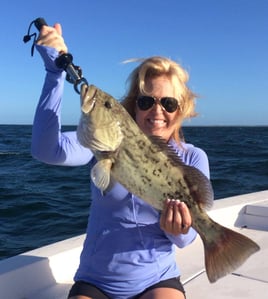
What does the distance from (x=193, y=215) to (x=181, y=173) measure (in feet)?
0.90

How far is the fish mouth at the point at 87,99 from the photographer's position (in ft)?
8.45

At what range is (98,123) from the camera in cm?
261

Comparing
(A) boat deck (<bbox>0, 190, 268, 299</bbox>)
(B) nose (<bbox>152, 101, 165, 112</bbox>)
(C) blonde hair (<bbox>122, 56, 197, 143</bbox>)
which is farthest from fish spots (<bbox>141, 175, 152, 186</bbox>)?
(A) boat deck (<bbox>0, 190, 268, 299</bbox>)

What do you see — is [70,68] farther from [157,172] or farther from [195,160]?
[195,160]

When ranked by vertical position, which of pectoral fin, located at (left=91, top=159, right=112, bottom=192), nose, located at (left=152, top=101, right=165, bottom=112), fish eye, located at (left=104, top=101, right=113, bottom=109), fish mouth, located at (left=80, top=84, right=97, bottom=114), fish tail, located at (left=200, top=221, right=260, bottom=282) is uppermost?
fish mouth, located at (left=80, top=84, right=97, bottom=114)

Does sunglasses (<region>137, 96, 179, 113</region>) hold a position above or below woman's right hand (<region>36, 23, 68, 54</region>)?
below

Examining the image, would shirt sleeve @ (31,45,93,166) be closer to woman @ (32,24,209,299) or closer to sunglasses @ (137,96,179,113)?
woman @ (32,24,209,299)

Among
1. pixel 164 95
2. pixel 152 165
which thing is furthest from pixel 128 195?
pixel 164 95

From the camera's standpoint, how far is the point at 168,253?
10.3 feet

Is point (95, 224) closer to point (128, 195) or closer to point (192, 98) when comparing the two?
point (128, 195)

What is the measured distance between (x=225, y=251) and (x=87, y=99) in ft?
4.10

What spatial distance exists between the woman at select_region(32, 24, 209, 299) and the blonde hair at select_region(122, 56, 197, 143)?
89 millimetres

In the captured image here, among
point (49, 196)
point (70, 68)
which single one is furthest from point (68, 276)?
point (49, 196)

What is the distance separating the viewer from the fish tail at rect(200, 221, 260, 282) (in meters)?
2.68
